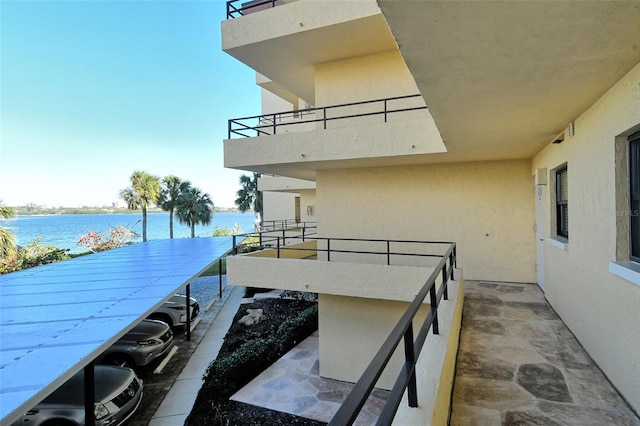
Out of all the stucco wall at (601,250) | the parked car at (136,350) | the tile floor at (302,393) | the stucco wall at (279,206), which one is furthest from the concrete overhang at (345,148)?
the stucco wall at (279,206)

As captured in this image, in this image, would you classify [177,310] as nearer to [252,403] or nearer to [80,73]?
[252,403]

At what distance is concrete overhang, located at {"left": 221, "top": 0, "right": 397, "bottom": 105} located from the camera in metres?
7.33

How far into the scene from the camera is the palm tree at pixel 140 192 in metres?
32.3

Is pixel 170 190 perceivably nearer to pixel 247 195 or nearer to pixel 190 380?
pixel 247 195

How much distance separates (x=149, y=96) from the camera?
80.2 metres

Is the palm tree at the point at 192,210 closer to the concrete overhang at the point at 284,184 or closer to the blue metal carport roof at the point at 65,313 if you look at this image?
the concrete overhang at the point at 284,184

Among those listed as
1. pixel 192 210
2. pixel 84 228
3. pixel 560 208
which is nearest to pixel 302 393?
pixel 560 208

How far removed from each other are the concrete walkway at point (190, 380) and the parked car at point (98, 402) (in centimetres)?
84

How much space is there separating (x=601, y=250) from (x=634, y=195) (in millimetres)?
787

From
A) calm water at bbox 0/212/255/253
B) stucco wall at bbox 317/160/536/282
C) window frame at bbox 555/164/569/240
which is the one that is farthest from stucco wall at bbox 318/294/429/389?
calm water at bbox 0/212/255/253

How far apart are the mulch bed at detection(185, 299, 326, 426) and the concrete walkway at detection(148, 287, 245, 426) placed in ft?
0.94

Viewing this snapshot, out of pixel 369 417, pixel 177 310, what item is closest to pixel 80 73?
pixel 177 310

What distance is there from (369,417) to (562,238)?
570 cm

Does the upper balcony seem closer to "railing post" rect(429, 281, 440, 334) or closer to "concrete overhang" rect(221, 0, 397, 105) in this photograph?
"concrete overhang" rect(221, 0, 397, 105)
